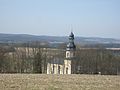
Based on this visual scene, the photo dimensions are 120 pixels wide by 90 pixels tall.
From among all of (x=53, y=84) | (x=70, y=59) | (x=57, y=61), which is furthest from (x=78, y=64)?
(x=53, y=84)

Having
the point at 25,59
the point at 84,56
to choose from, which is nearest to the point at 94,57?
the point at 84,56

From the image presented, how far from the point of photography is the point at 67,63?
68438mm

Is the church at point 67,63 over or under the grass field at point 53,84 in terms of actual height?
under

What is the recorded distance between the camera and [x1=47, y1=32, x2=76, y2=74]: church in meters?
67.1

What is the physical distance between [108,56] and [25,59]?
743 inches

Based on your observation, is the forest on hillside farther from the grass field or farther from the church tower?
the grass field

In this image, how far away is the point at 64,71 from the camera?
69562 mm

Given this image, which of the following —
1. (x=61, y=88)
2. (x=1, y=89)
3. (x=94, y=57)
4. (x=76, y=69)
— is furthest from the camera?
(x=94, y=57)

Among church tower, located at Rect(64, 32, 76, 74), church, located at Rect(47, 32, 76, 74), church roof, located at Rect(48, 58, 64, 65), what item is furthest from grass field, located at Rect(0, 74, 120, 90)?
church roof, located at Rect(48, 58, 64, 65)

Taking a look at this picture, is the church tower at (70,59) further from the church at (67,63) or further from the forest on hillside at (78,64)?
the forest on hillside at (78,64)

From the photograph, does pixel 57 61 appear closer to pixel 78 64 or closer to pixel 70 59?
pixel 70 59

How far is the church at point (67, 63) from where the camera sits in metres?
67.1

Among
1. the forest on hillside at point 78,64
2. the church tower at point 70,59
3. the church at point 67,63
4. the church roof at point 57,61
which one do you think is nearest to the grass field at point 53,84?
the forest on hillside at point 78,64

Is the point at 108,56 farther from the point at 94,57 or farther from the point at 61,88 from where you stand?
the point at 61,88
